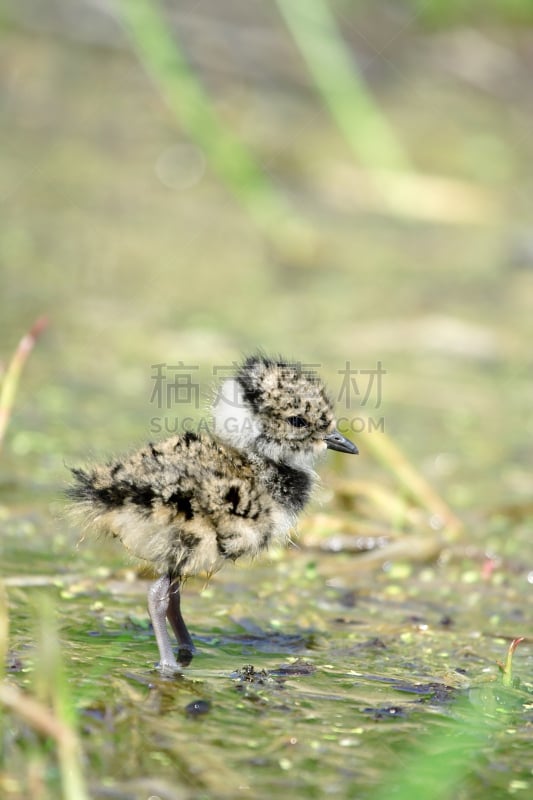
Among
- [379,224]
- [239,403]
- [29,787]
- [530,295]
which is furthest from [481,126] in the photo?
[29,787]

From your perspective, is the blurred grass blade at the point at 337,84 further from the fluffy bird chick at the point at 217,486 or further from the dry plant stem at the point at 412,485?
the fluffy bird chick at the point at 217,486

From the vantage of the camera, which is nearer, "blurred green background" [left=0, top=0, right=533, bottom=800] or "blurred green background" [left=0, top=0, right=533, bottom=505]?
"blurred green background" [left=0, top=0, right=533, bottom=800]

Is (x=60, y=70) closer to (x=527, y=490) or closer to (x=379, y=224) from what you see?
(x=379, y=224)

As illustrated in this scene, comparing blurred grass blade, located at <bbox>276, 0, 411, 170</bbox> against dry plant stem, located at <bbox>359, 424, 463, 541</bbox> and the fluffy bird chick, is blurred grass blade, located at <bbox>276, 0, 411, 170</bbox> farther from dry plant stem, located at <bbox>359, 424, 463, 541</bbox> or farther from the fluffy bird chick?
the fluffy bird chick

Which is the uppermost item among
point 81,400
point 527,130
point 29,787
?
point 527,130

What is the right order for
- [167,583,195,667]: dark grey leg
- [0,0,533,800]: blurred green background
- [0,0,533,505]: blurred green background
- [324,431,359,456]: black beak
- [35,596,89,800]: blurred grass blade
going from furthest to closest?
[0,0,533,505]: blurred green background → [324,431,359,456]: black beak → [167,583,195,667]: dark grey leg → [0,0,533,800]: blurred green background → [35,596,89,800]: blurred grass blade

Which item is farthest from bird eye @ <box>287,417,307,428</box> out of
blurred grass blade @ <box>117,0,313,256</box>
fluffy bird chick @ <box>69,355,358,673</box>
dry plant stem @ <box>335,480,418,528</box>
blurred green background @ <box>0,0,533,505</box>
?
blurred grass blade @ <box>117,0,313,256</box>
